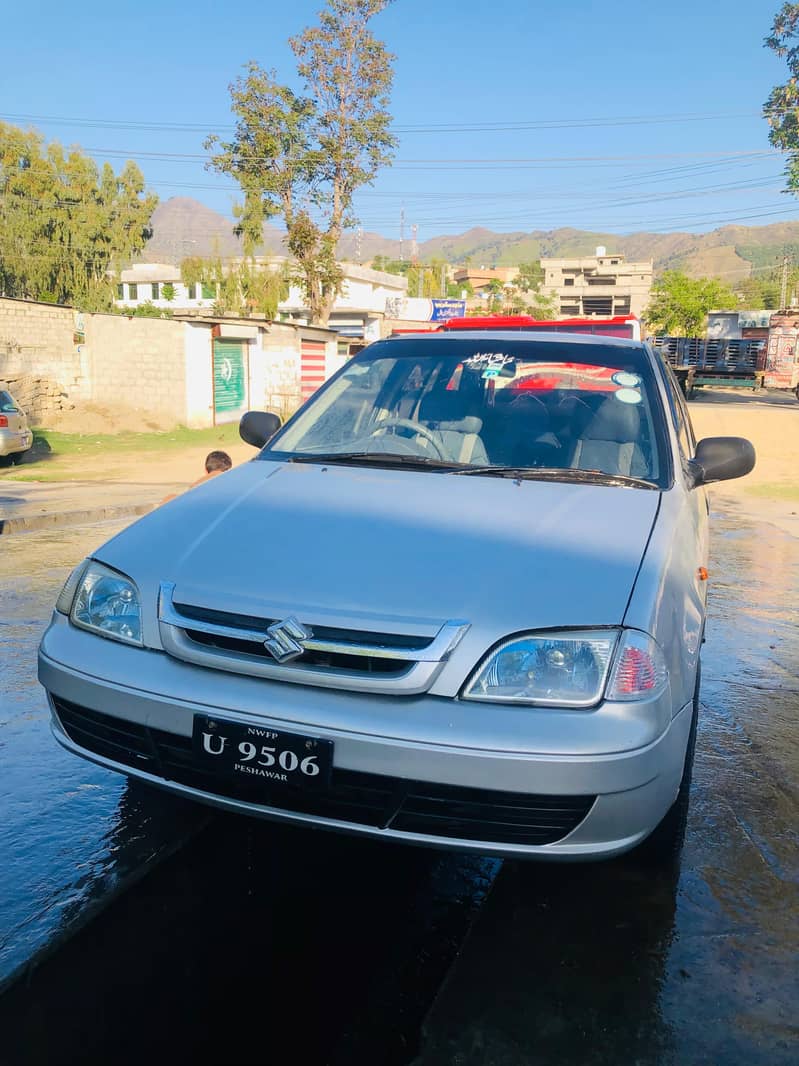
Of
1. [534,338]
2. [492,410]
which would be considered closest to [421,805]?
[492,410]

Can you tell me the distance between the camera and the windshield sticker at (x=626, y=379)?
3.75 m

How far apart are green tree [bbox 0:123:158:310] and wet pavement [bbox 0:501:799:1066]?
178 ft

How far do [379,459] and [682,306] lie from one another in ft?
250

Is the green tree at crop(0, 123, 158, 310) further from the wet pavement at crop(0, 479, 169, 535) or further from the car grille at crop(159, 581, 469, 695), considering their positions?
the car grille at crop(159, 581, 469, 695)

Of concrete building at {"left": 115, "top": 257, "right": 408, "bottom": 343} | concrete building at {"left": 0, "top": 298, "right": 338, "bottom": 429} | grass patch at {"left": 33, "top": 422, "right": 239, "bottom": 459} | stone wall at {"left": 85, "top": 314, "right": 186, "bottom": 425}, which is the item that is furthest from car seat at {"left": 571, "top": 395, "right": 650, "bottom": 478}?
concrete building at {"left": 115, "top": 257, "right": 408, "bottom": 343}

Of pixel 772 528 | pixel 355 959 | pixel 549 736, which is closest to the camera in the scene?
pixel 549 736

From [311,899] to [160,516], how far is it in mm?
1292

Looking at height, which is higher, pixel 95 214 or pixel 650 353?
pixel 95 214

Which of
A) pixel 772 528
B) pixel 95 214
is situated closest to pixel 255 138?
pixel 95 214

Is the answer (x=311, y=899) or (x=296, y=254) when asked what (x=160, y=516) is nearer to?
(x=311, y=899)

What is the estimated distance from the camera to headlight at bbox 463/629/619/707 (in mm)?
2230

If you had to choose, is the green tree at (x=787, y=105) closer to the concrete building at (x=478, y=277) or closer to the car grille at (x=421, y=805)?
the car grille at (x=421, y=805)

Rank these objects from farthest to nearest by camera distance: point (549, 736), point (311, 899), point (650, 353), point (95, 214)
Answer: point (95, 214), point (650, 353), point (311, 899), point (549, 736)

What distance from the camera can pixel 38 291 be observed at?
5325 cm
